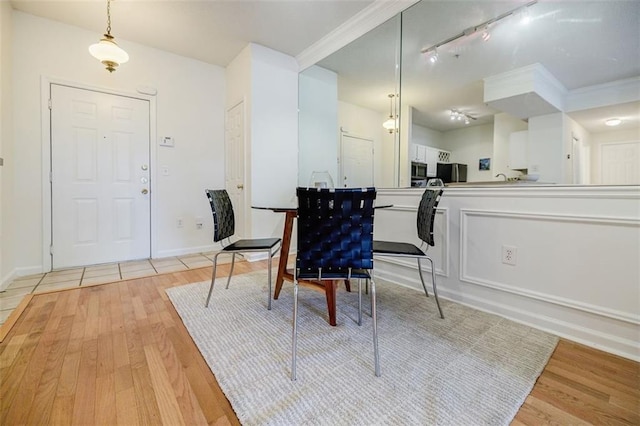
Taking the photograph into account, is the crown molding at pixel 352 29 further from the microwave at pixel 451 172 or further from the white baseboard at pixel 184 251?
the white baseboard at pixel 184 251

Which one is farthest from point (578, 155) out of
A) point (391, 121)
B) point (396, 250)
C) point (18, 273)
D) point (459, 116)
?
point (18, 273)

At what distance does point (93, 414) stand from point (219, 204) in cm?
147

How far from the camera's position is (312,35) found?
10.5ft

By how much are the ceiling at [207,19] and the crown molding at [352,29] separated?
0.21ft

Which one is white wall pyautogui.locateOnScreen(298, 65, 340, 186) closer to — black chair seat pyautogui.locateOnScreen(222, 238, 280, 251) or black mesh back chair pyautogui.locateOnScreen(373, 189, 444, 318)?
black chair seat pyautogui.locateOnScreen(222, 238, 280, 251)

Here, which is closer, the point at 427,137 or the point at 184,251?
the point at 427,137

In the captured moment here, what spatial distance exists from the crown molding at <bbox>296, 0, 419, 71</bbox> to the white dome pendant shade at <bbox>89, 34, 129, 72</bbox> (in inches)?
81.3

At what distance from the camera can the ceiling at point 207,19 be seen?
8.68 feet

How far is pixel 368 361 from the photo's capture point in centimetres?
138

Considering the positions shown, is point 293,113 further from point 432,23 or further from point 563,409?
point 563,409

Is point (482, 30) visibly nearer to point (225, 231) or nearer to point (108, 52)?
point (225, 231)

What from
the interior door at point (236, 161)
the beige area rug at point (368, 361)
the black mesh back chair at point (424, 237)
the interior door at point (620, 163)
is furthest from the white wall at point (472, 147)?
the interior door at point (236, 161)

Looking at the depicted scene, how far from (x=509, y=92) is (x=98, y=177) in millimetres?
4166

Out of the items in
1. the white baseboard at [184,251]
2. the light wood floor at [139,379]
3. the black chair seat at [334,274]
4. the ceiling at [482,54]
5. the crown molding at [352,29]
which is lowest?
the light wood floor at [139,379]
